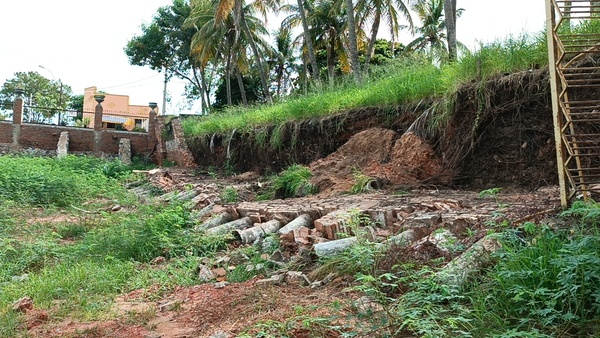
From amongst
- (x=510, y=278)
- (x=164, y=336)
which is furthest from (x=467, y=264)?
(x=164, y=336)

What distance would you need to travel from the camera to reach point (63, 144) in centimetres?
2631

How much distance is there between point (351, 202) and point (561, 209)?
300 cm

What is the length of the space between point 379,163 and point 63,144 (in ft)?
74.5

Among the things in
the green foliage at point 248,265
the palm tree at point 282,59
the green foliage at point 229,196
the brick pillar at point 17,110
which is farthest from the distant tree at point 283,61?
the green foliage at point 248,265

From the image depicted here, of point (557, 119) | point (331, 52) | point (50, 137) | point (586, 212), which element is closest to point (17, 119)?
point (50, 137)

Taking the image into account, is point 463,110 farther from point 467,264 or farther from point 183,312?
point 183,312

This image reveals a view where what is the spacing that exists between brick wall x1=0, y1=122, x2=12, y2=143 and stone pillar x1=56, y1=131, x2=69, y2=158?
2494 millimetres

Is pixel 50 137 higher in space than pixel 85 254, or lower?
higher

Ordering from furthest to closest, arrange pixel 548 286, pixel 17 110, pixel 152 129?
pixel 152 129 → pixel 17 110 → pixel 548 286

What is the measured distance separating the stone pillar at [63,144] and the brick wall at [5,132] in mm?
2494

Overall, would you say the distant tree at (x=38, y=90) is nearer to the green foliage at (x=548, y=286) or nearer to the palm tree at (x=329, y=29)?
the palm tree at (x=329, y=29)

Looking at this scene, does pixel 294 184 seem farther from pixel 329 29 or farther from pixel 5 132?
pixel 5 132

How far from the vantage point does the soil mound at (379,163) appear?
25.3ft

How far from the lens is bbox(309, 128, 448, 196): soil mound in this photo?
7719 millimetres
